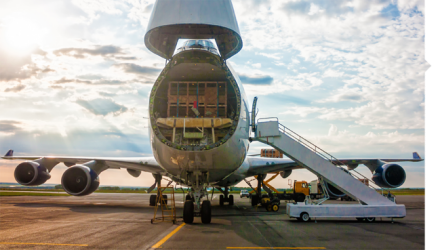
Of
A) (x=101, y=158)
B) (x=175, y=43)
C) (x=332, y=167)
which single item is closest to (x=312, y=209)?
(x=332, y=167)

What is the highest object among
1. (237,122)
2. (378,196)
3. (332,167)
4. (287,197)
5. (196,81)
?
(196,81)

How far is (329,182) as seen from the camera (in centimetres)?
1304

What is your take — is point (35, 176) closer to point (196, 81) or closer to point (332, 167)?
point (196, 81)

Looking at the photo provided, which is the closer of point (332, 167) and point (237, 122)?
point (237, 122)

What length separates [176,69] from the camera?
11.6 m

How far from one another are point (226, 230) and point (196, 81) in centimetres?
602

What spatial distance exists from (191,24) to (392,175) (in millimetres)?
15146

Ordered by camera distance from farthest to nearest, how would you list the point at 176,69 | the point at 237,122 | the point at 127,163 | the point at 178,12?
the point at 127,163 < the point at 176,69 < the point at 237,122 < the point at 178,12

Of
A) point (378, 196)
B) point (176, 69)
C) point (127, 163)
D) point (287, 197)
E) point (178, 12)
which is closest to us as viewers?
point (178, 12)

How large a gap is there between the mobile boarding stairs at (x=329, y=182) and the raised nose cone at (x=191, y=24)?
3.91 m

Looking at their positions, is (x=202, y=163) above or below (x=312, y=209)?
above

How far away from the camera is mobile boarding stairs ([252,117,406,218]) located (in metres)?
12.3

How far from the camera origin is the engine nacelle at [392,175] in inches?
715

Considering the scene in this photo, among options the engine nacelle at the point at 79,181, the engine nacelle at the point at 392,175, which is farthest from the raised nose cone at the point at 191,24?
the engine nacelle at the point at 392,175
